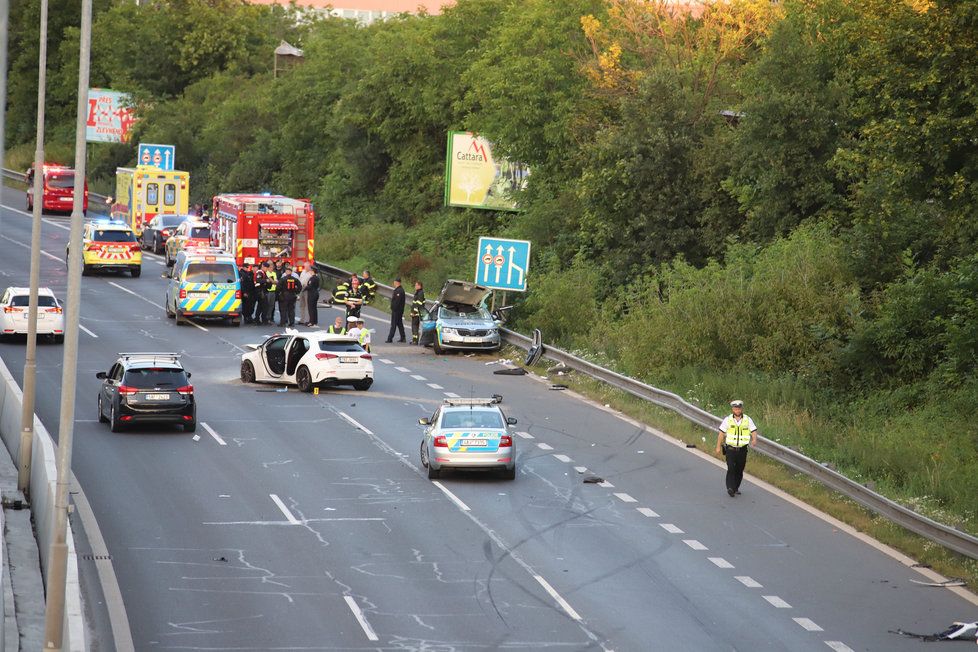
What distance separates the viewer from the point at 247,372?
3525cm

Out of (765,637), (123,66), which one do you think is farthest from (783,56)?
Result: (123,66)

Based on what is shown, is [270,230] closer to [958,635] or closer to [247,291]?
[247,291]

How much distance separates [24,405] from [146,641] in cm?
889

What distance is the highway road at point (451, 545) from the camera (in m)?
17.6

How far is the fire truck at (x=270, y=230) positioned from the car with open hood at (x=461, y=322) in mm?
9558

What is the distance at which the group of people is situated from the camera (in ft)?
143

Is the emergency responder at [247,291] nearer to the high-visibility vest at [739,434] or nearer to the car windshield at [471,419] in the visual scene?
the car windshield at [471,419]

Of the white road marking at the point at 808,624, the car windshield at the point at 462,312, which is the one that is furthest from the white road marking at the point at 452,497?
the car windshield at the point at 462,312

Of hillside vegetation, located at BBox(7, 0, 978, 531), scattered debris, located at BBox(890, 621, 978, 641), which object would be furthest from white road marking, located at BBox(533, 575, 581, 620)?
hillside vegetation, located at BBox(7, 0, 978, 531)

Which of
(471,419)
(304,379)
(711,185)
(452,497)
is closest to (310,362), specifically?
(304,379)

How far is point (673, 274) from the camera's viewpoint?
4031 cm

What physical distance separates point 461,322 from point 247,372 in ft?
22.8

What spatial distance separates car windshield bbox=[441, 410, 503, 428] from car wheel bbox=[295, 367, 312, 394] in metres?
9.16

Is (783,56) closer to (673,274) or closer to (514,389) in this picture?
(673,274)
